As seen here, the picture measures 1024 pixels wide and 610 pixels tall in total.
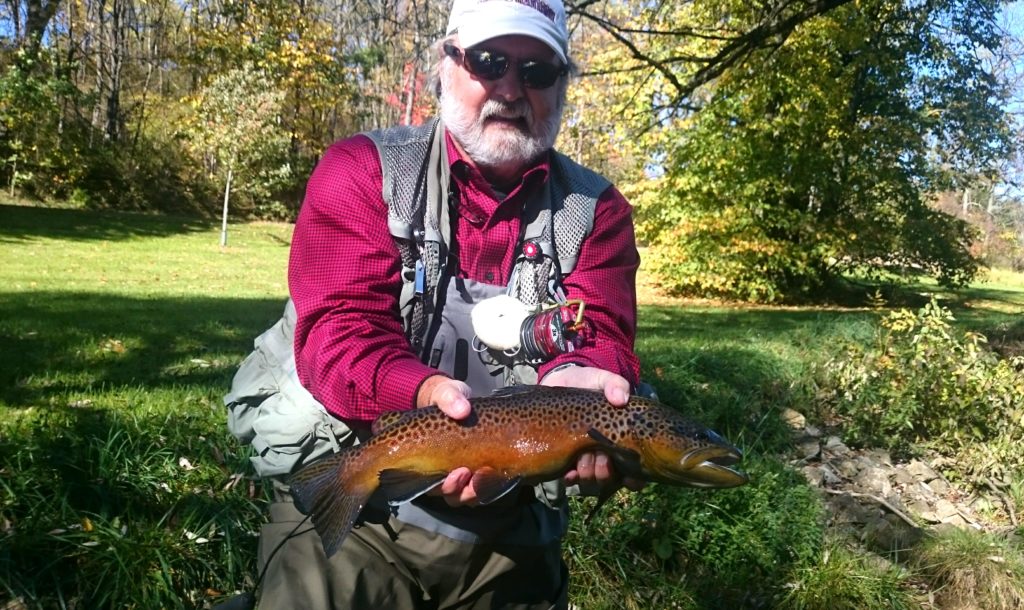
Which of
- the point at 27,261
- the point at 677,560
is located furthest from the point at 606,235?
the point at 27,261

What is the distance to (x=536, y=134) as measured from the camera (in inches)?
104

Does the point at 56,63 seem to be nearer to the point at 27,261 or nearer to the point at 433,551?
the point at 27,261

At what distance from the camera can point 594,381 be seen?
2.51 metres

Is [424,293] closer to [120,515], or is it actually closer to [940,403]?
[120,515]

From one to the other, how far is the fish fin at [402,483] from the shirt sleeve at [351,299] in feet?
0.67

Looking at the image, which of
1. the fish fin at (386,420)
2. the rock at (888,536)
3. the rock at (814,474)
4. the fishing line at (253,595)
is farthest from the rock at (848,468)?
the fish fin at (386,420)

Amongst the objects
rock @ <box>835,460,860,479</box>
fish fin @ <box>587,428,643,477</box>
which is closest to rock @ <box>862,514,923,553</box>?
rock @ <box>835,460,860,479</box>

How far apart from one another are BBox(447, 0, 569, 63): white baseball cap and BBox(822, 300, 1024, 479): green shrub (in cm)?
572

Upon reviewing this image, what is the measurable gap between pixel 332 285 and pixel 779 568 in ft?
11.6

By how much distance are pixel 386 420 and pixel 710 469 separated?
994 mm

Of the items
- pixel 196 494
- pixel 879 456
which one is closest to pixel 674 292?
pixel 879 456

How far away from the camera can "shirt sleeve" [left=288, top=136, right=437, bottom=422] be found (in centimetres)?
226

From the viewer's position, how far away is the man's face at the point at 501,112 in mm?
2551

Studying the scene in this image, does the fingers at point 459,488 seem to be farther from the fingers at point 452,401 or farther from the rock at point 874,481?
the rock at point 874,481
